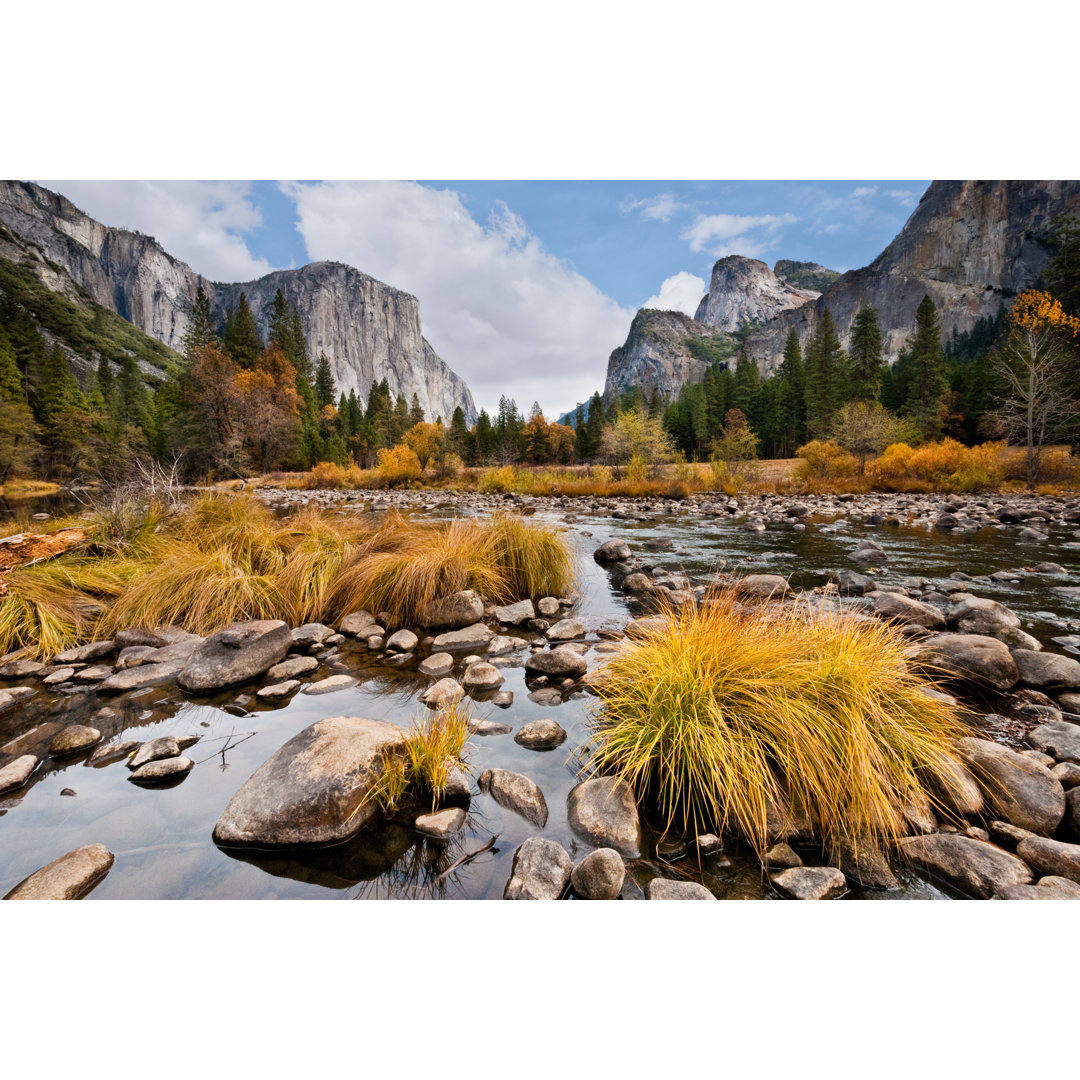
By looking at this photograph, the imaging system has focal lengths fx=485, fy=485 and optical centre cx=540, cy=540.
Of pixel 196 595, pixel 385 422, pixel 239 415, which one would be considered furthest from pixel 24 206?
pixel 196 595

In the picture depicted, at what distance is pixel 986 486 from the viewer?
20.8 metres

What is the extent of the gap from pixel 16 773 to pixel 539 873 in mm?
2627

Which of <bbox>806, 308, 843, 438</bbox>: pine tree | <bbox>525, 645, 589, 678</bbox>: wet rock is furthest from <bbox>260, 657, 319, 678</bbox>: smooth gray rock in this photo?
<bbox>806, 308, 843, 438</bbox>: pine tree

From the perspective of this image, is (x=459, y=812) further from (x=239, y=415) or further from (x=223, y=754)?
(x=239, y=415)

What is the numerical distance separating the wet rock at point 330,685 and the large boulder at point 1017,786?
3649 millimetres

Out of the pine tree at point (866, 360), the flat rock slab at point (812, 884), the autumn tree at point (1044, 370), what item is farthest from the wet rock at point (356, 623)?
the pine tree at point (866, 360)

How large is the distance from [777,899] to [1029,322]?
89.8ft

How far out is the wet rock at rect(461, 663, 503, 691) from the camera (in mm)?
3496

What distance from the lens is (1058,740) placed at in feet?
8.43

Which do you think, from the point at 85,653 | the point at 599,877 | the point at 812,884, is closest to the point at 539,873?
the point at 599,877

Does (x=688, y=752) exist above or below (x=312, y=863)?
above

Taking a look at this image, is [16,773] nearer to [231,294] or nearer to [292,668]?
[292,668]

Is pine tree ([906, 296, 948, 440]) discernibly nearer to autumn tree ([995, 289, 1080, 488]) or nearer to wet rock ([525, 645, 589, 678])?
autumn tree ([995, 289, 1080, 488])
